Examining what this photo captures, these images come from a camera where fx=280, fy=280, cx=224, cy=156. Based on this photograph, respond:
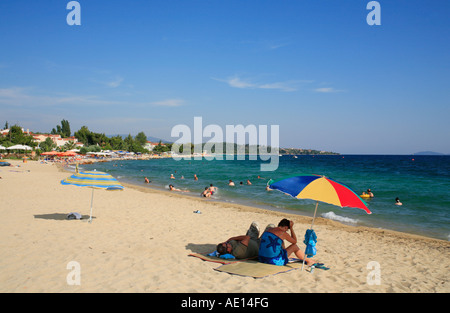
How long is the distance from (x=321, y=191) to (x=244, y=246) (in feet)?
7.44

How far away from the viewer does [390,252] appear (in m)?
8.23

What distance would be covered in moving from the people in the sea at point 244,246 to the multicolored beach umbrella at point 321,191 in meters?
1.44

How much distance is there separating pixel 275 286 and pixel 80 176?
6534mm

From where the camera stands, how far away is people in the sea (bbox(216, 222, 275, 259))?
6.28m

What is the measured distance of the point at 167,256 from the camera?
6.49 metres

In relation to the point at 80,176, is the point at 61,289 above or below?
below

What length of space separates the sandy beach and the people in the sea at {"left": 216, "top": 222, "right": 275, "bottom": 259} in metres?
0.53
